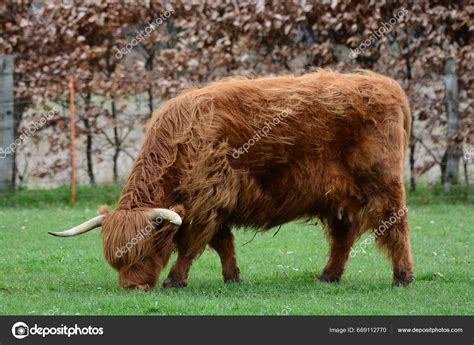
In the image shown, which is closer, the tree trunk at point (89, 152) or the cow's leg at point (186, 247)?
the cow's leg at point (186, 247)

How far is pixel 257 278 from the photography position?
9.40 m

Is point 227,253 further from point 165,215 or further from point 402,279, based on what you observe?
point 402,279

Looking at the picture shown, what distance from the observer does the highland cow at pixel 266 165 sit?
8406 mm

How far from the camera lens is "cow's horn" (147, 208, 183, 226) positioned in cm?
809

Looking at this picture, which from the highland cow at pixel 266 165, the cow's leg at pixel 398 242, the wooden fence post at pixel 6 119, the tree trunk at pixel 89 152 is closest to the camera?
the highland cow at pixel 266 165

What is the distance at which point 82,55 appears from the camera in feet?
54.3

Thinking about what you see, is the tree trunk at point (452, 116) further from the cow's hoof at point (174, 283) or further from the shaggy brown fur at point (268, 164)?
the cow's hoof at point (174, 283)

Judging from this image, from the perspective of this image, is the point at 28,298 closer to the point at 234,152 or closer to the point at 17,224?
the point at 234,152

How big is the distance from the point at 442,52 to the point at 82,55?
243 inches
